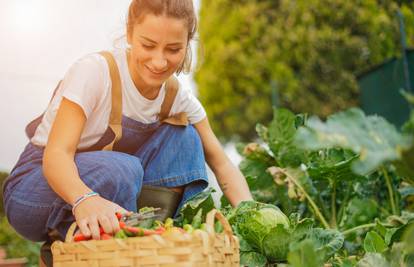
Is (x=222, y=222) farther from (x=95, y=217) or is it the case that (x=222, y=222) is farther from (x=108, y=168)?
(x=108, y=168)

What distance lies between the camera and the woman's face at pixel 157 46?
5.72ft

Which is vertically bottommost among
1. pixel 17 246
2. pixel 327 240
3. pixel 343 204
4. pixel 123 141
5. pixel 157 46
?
pixel 17 246

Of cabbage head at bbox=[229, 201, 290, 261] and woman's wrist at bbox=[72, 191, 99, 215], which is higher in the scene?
woman's wrist at bbox=[72, 191, 99, 215]

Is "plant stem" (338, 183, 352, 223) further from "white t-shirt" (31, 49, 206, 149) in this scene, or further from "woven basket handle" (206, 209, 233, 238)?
"woven basket handle" (206, 209, 233, 238)

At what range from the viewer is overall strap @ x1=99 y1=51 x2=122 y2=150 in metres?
1.86

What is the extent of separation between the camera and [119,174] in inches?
67.6

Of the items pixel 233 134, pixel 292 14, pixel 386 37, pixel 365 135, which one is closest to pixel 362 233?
pixel 365 135

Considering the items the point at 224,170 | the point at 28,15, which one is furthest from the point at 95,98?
the point at 28,15

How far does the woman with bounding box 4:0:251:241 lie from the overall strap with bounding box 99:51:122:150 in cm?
1

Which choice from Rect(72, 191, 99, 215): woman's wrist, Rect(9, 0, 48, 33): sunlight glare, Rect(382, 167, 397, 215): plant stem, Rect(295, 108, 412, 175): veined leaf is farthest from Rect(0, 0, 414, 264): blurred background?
Rect(295, 108, 412, 175): veined leaf

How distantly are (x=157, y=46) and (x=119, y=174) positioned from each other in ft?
1.20

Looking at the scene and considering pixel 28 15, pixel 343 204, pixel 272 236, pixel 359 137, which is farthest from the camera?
pixel 28 15

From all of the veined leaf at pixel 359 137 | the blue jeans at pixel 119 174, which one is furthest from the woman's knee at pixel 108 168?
the veined leaf at pixel 359 137

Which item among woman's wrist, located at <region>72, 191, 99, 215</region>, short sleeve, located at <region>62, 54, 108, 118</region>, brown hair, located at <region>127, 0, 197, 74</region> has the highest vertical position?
brown hair, located at <region>127, 0, 197, 74</region>
